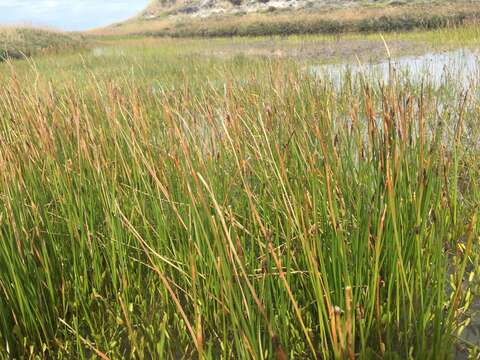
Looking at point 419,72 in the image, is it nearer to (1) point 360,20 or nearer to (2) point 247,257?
(2) point 247,257

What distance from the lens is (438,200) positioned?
141cm

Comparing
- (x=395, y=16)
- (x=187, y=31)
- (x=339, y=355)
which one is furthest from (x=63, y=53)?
(x=339, y=355)

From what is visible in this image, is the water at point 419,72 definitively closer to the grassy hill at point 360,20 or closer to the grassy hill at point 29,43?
the grassy hill at point 360,20

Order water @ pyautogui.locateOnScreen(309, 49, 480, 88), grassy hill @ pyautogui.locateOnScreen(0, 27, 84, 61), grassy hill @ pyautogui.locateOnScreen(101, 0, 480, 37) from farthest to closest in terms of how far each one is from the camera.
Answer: grassy hill @ pyautogui.locateOnScreen(101, 0, 480, 37) < grassy hill @ pyautogui.locateOnScreen(0, 27, 84, 61) < water @ pyautogui.locateOnScreen(309, 49, 480, 88)

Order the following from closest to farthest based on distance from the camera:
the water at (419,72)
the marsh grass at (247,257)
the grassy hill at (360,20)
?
1. the marsh grass at (247,257)
2. the water at (419,72)
3. the grassy hill at (360,20)

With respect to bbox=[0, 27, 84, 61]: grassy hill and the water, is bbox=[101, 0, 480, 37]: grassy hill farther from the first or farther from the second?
bbox=[0, 27, 84, 61]: grassy hill

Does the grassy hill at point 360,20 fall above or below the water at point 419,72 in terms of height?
above

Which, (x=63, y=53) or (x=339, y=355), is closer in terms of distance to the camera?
(x=339, y=355)

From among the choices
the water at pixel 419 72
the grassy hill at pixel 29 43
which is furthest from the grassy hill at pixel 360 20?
the grassy hill at pixel 29 43

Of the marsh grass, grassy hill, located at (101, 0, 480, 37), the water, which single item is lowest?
the marsh grass

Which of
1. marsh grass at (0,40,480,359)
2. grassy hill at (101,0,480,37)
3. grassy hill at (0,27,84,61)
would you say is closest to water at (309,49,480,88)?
marsh grass at (0,40,480,359)

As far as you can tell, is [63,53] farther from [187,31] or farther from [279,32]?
[187,31]

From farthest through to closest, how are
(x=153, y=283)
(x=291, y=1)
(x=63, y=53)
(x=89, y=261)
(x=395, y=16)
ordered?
1. (x=291, y=1)
2. (x=395, y=16)
3. (x=63, y=53)
4. (x=89, y=261)
5. (x=153, y=283)

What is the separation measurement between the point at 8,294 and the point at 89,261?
1.06ft
